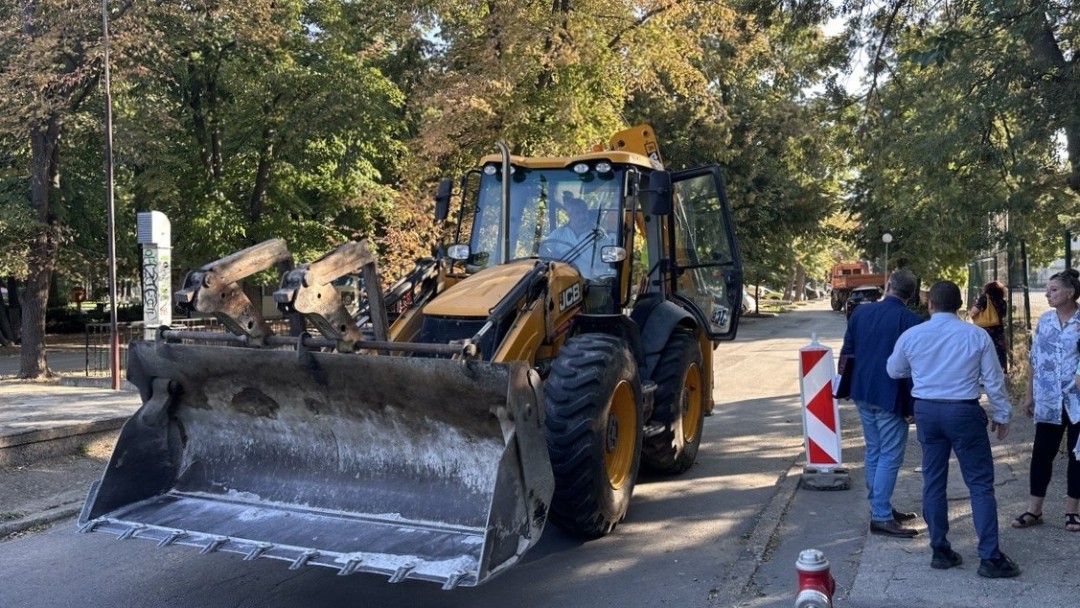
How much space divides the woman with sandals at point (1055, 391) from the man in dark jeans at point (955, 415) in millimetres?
659

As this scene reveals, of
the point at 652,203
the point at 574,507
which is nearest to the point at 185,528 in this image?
the point at 574,507

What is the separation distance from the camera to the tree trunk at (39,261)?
16062mm

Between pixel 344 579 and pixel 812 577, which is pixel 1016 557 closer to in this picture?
pixel 812 577

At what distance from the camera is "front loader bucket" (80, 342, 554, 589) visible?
16.9 ft

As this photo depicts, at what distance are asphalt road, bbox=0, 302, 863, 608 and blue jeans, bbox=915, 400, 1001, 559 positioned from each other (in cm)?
70

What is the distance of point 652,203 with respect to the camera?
25.2 feet

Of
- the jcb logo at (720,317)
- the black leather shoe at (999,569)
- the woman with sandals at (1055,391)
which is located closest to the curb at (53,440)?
the jcb logo at (720,317)

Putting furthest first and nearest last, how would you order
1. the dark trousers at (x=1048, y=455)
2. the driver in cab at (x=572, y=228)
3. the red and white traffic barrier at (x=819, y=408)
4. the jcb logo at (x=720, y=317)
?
the jcb logo at (x=720, y=317), the driver in cab at (x=572, y=228), the red and white traffic barrier at (x=819, y=408), the dark trousers at (x=1048, y=455)

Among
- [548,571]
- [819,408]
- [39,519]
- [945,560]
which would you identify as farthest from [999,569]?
[39,519]

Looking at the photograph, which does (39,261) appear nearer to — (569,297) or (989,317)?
(569,297)

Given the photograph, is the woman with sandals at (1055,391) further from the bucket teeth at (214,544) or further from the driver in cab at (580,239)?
the bucket teeth at (214,544)

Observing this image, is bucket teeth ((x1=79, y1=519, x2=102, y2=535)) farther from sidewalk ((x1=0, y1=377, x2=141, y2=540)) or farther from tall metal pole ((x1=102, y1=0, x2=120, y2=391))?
tall metal pole ((x1=102, y1=0, x2=120, y2=391))

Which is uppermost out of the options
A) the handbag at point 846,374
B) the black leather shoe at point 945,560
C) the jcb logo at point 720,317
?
the jcb logo at point 720,317

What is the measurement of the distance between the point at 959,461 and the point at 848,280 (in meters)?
39.2
